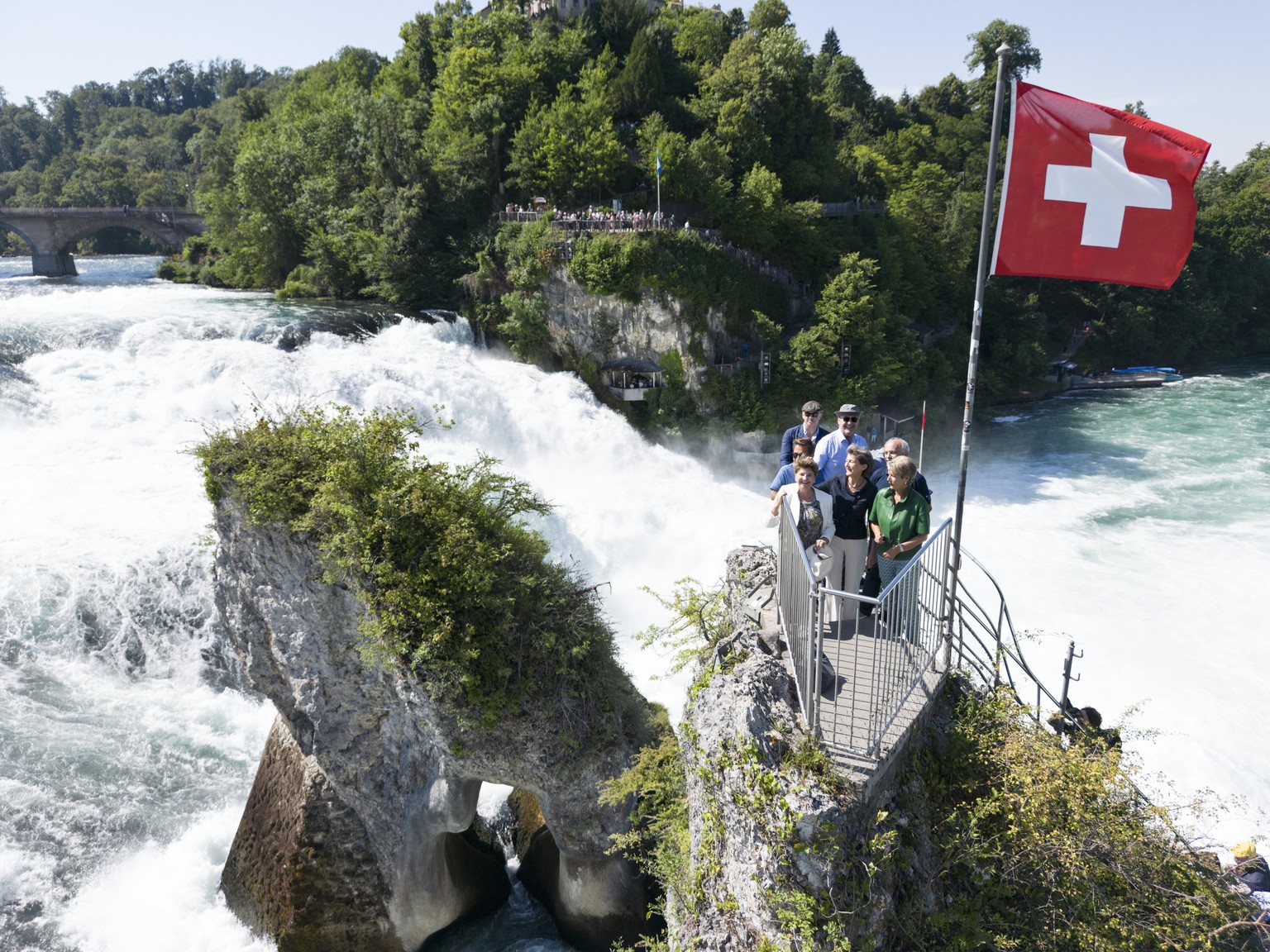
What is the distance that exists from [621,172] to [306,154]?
17.1m

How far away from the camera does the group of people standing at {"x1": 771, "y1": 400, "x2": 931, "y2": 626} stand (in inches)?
265

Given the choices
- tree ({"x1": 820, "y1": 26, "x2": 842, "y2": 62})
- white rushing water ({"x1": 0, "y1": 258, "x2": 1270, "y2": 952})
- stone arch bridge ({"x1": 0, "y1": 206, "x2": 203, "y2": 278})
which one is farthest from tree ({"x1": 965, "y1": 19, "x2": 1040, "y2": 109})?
stone arch bridge ({"x1": 0, "y1": 206, "x2": 203, "y2": 278})

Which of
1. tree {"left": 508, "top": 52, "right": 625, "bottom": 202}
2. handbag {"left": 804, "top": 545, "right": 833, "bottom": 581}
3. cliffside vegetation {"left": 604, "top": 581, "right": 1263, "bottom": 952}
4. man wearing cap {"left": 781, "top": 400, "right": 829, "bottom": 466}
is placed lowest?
cliffside vegetation {"left": 604, "top": 581, "right": 1263, "bottom": 952}

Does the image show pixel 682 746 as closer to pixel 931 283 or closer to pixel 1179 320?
pixel 931 283

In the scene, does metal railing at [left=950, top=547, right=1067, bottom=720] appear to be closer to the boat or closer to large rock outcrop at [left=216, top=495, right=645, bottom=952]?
large rock outcrop at [left=216, top=495, right=645, bottom=952]

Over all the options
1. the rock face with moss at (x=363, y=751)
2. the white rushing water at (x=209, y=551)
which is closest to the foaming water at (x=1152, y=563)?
the white rushing water at (x=209, y=551)

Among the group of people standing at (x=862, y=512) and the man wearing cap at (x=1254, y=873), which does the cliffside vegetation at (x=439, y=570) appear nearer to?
the group of people standing at (x=862, y=512)

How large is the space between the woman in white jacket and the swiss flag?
2.19 metres

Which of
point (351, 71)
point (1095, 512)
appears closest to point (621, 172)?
point (1095, 512)

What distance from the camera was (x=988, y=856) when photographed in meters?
5.88

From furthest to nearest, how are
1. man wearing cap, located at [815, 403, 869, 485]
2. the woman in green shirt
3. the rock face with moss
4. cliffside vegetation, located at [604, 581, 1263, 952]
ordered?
1. the rock face with moss
2. man wearing cap, located at [815, 403, 869, 485]
3. the woman in green shirt
4. cliffside vegetation, located at [604, 581, 1263, 952]

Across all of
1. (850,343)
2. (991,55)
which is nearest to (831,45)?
(991,55)

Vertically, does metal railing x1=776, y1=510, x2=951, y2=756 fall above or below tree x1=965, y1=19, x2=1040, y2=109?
below

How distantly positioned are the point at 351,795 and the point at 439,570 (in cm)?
403
